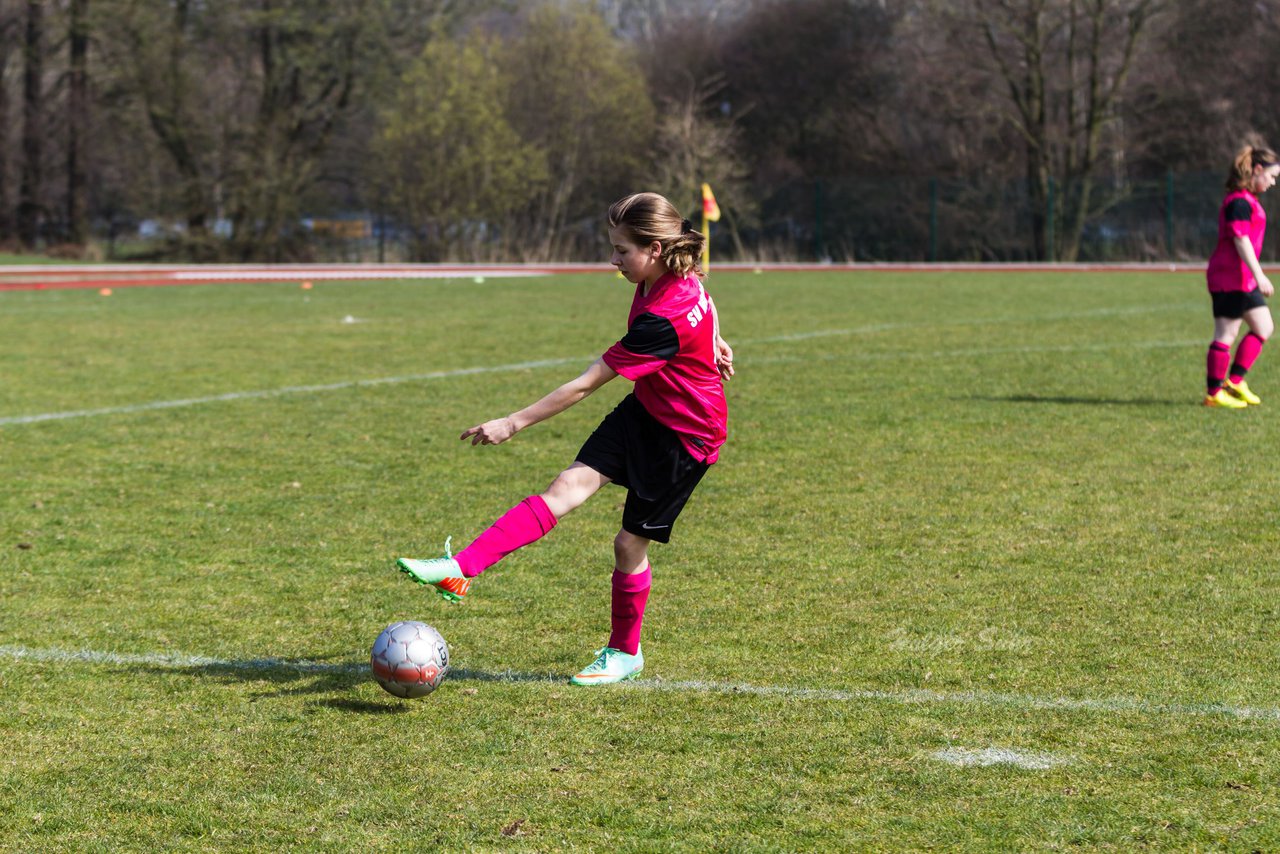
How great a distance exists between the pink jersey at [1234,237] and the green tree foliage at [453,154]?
117 feet

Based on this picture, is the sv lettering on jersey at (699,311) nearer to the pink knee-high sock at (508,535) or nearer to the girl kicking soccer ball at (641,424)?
the girl kicking soccer ball at (641,424)

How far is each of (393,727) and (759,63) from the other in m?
52.3

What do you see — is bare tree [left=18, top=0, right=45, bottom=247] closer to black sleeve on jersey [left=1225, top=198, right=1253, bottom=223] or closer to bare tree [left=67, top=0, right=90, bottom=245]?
bare tree [left=67, top=0, right=90, bottom=245]

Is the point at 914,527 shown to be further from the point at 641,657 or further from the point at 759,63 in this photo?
the point at 759,63

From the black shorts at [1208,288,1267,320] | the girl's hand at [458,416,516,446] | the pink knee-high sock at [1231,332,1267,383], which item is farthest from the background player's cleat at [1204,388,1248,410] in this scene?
the girl's hand at [458,416,516,446]

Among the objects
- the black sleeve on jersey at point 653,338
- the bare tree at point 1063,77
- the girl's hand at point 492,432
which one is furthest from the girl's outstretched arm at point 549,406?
the bare tree at point 1063,77

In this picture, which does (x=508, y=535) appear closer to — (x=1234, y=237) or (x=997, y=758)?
(x=997, y=758)

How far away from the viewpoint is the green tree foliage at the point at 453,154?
4519 cm

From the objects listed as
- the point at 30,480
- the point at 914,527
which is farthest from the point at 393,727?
the point at 30,480

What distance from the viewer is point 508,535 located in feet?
15.5

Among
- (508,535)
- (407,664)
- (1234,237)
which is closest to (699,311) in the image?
(508,535)

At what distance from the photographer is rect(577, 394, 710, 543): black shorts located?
485 centimetres

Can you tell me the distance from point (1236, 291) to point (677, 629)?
7.27 m

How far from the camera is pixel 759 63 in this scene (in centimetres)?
5450
